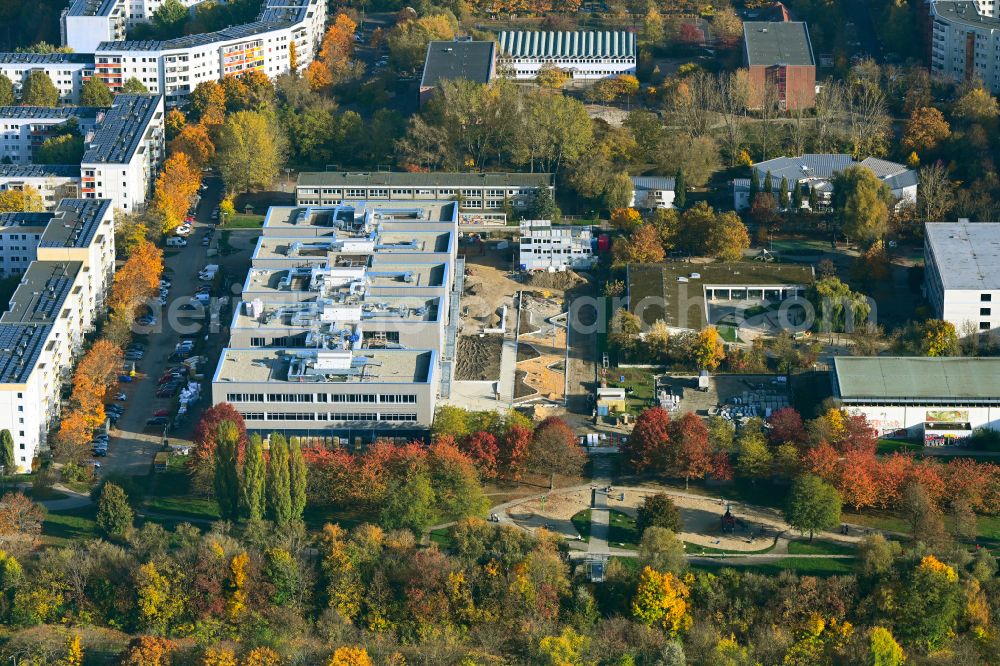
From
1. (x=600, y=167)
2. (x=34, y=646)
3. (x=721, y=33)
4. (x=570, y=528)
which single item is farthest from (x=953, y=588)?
(x=721, y=33)

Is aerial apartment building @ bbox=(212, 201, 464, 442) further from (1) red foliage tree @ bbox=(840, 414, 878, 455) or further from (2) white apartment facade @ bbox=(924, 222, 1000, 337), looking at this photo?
(2) white apartment facade @ bbox=(924, 222, 1000, 337)

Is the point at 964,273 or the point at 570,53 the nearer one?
the point at 964,273

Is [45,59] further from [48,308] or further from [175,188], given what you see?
[48,308]

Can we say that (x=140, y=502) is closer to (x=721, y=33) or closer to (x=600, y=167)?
(x=600, y=167)

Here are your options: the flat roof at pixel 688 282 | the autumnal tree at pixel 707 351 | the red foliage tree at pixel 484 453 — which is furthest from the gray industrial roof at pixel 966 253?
the red foliage tree at pixel 484 453

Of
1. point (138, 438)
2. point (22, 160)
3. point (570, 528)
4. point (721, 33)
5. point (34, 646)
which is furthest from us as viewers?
point (721, 33)

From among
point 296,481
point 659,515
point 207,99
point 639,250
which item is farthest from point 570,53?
point 296,481
